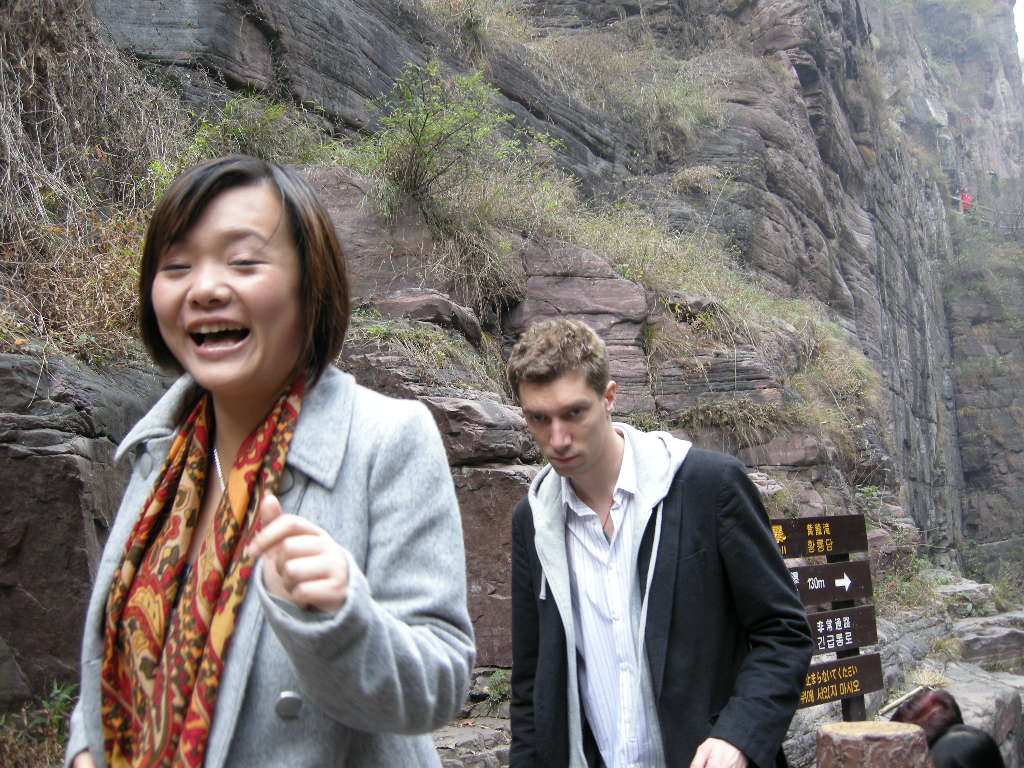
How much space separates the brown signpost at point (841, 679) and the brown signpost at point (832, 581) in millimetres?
309

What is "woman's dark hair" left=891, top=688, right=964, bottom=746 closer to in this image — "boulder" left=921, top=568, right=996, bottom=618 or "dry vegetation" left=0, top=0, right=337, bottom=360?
"dry vegetation" left=0, top=0, right=337, bottom=360

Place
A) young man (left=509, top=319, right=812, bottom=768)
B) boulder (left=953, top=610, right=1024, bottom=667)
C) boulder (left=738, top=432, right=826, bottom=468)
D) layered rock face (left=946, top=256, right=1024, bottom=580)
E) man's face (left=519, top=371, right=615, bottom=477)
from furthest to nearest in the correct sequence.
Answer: layered rock face (left=946, top=256, right=1024, bottom=580), boulder (left=953, top=610, right=1024, bottom=667), boulder (left=738, top=432, right=826, bottom=468), man's face (left=519, top=371, right=615, bottom=477), young man (left=509, top=319, right=812, bottom=768)

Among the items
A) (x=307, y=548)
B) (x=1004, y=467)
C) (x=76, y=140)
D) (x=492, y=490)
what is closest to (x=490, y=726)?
(x=492, y=490)

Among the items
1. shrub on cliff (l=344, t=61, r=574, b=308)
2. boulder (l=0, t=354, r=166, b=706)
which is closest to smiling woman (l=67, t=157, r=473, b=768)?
boulder (l=0, t=354, r=166, b=706)

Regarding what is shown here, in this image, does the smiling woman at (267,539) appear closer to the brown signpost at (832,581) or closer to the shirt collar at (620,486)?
the shirt collar at (620,486)

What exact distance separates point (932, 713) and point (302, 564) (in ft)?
12.4

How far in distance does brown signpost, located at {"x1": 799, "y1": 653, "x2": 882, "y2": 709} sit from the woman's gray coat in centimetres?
347

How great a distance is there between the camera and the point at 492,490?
4891mm

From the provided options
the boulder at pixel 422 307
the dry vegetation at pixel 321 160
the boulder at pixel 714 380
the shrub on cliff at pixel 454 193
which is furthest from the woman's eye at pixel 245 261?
the boulder at pixel 714 380

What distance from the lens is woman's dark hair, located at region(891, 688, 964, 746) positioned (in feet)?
12.6

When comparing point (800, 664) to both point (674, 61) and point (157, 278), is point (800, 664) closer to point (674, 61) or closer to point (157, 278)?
point (157, 278)

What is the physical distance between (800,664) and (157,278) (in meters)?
1.59

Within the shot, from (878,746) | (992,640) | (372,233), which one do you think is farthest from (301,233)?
(992,640)

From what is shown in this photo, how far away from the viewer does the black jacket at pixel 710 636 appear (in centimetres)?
200
